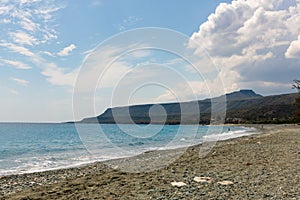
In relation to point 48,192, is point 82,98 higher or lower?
higher

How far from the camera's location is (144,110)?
195625 millimetres

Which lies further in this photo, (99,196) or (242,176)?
(242,176)

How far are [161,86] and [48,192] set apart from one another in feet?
31.1

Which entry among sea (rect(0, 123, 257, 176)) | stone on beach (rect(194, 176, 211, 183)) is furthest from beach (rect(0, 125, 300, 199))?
sea (rect(0, 123, 257, 176))

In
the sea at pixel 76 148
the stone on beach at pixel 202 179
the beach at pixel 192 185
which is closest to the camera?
the beach at pixel 192 185

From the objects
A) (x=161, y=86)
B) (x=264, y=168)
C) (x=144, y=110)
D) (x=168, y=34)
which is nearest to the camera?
(x=264, y=168)

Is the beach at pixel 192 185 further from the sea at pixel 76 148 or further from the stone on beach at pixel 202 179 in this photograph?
the sea at pixel 76 148

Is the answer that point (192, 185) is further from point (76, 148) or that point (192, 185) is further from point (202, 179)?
point (76, 148)

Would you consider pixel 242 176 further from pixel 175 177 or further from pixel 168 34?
pixel 168 34

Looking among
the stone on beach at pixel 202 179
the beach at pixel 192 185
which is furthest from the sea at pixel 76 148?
the stone on beach at pixel 202 179

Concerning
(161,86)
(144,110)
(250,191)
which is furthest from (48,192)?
(144,110)

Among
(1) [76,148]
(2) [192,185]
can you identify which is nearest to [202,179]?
(2) [192,185]

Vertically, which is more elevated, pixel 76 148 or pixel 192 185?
pixel 192 185

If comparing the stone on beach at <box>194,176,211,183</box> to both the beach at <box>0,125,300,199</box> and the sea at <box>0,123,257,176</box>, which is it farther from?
the sea at <box>0,123,257,176</box>
